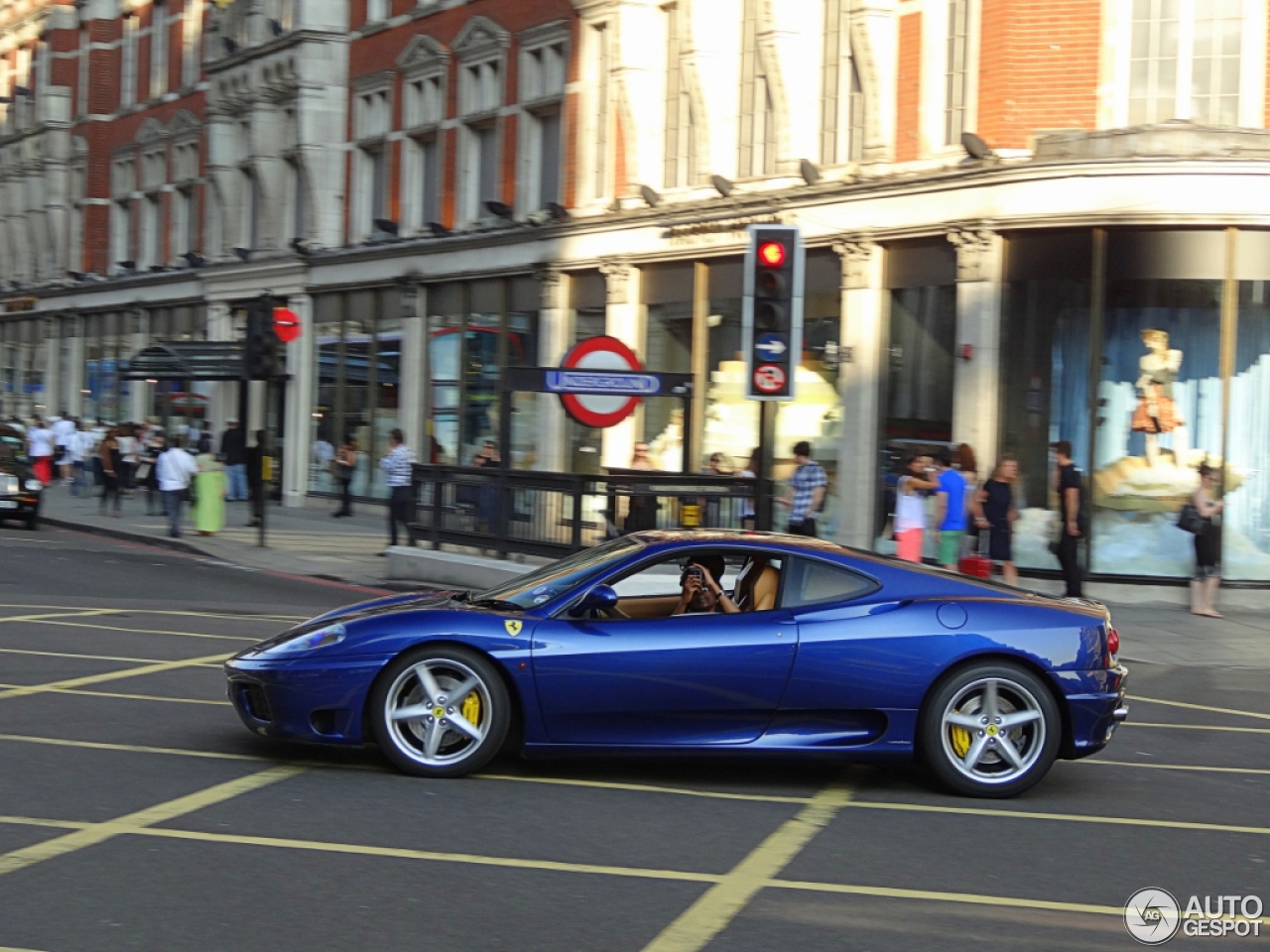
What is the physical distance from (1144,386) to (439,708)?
14.0m

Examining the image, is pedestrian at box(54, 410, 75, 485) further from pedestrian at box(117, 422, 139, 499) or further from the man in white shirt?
the man in white shirt

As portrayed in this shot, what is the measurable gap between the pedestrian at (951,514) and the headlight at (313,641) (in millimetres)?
11148

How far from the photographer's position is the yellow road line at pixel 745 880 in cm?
540

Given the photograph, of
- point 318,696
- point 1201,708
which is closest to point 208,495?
point 1201,708

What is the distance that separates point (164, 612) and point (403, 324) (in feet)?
60.3

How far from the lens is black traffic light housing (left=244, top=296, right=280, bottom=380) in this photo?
24.1m

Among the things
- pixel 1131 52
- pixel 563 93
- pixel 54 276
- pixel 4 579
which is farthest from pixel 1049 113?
pixel 54 276

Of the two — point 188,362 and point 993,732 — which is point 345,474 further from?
point 993,732

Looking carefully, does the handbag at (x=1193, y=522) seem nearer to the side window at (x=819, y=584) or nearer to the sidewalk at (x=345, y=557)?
the sidewalk at (x=345, y=557)

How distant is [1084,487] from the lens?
19781 millimetres

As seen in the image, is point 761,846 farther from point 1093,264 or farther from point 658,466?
point 658,466

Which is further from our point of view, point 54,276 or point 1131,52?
point 54,276

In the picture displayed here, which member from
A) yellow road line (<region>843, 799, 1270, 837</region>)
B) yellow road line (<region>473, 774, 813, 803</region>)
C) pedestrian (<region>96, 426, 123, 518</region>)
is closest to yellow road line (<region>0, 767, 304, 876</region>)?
yellow road line (<region>473, 774, 813, 803</region>)

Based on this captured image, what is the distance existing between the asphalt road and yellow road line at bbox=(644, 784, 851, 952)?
16 millimetres
